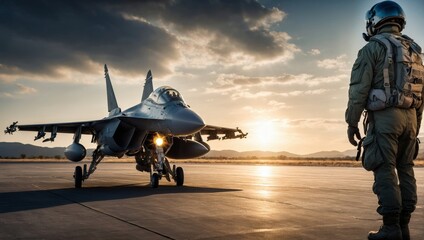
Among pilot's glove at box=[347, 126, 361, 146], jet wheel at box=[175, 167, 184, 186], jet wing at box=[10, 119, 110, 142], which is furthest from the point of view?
jet wing at box=[10, 119, 110, 142]

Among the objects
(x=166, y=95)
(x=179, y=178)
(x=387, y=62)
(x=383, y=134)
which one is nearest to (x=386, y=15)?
(x=387, y=62)

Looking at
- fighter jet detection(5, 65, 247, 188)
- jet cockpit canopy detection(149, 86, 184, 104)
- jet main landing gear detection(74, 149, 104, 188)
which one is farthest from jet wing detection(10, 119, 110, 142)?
jet cockpit canopy detection(149, 86, 184, 104)

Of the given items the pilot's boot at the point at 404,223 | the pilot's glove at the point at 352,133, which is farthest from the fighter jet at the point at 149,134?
the pilot's boot at the point at 404,223

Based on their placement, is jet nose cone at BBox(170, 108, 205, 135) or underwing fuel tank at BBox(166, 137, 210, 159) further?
underwing fuel tank at BBox(166, 137, 210, 159)

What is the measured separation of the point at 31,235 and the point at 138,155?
11.0 meters

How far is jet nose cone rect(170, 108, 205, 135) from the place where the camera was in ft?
39.5

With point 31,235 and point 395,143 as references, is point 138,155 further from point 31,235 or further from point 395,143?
point 395,143

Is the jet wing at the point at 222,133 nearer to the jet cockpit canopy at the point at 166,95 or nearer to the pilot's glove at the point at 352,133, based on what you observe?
the jet cockpit canopy at the point at 166,95

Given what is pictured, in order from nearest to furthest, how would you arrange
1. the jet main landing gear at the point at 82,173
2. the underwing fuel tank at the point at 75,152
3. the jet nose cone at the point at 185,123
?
the jet nose cone at the point at 185,123 < the jet main landing gear at the point at 82,173 < the underwing fuel tank at the point at 75,152

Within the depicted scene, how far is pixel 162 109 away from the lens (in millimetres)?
13125

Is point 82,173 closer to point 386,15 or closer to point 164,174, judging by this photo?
point 164,174

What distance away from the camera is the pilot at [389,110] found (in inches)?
176

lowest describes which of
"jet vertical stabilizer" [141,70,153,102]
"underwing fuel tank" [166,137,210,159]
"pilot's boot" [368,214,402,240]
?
"pilot's boot" [368,214,402,240]

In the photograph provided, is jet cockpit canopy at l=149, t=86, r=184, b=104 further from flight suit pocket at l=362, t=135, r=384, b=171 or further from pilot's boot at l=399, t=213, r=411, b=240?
pilot's boot at l=399, t=213, r=411, b=240
